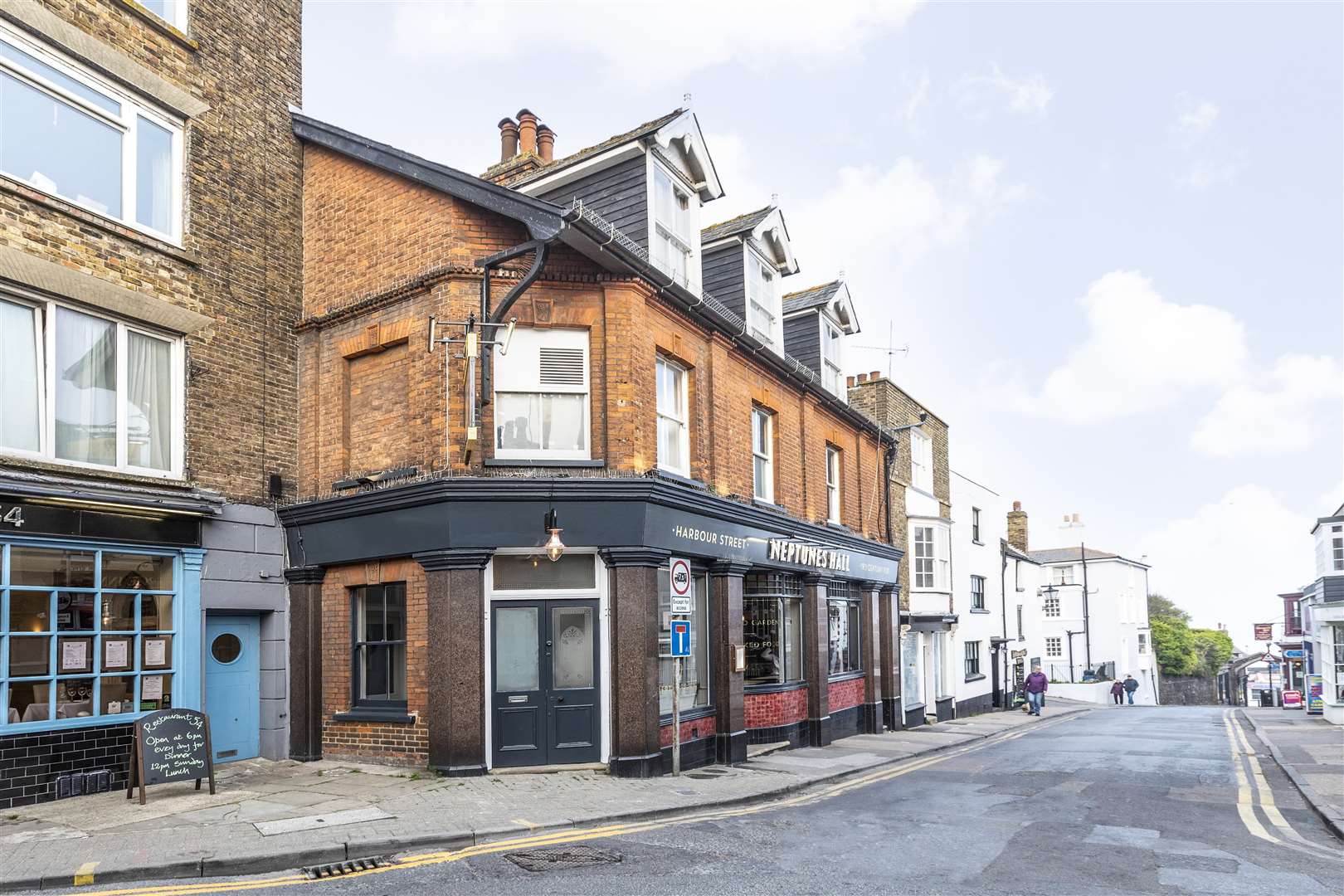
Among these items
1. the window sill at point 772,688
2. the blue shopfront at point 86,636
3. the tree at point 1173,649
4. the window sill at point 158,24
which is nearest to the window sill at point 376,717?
the blue shopfront at point 86,636

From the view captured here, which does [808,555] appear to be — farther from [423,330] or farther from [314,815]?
[314,815]

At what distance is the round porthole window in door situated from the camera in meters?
13.4

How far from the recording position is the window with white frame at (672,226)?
1519cm

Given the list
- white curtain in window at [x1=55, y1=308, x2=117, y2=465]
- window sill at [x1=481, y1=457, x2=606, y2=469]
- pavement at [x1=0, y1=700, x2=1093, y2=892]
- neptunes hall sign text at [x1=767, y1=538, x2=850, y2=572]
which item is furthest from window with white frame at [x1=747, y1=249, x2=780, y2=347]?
white curtain in window at [x1=55, y1=308, x2=117, y2=465]

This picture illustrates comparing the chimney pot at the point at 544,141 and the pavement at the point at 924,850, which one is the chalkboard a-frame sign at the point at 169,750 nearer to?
the pavement at the point at 924,850

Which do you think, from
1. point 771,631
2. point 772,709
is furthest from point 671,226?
point 772,709

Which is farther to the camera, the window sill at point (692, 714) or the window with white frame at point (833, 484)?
the window with white frame at point (833, 484)

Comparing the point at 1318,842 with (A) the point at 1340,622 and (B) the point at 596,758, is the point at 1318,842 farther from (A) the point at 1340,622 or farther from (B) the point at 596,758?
(A) the point at 1340,622

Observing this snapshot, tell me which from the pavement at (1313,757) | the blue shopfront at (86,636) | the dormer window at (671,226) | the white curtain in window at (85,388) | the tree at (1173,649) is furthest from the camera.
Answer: the tree at (1173,649)

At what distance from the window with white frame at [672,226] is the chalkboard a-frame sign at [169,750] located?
8.58 meters

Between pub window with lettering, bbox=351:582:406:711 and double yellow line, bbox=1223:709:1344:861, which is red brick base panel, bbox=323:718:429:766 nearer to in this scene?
pub window with lettering, bbox=351:582:406:711

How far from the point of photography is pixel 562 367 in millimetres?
13383

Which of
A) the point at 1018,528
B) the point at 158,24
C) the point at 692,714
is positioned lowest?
the point at 692,714

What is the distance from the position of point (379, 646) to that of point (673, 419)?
5214 mm
